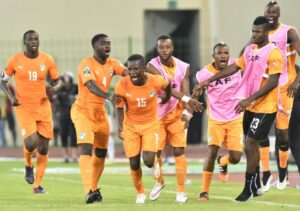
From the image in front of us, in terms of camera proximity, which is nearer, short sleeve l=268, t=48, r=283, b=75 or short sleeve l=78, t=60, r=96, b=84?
short sleeve l=268, t=48, r=283, b=75

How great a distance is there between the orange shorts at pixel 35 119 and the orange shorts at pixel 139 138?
9.78 feet

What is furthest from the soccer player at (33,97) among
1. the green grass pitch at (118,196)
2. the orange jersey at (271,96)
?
the orange jersey at (271,96)

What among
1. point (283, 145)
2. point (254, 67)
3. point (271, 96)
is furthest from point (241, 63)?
point (283, 145)

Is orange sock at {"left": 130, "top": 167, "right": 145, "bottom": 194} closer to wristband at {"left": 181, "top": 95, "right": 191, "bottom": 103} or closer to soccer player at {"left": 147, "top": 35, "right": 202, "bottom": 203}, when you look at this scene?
soccer player at {"left": 147, "top": 35, "right": 202, "bottom": 203}

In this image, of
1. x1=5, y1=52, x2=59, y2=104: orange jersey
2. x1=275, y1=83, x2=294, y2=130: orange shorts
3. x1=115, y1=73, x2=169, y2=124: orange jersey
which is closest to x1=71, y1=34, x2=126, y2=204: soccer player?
x1=115, y1=73, x2=169, y2=124: orange jersey

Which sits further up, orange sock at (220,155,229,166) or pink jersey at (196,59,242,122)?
pink jersey at (196,59,242,122)

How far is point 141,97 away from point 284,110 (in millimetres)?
3111

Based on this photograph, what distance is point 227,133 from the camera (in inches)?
629

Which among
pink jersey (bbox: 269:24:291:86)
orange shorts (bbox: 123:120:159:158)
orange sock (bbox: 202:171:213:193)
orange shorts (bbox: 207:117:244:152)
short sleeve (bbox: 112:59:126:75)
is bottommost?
orange sock (bbox: 202:171:213:193)

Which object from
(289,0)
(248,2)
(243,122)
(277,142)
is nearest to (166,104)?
(243,122)

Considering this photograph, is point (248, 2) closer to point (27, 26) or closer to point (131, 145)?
point (27, 26)

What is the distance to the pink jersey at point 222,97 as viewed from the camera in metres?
15.9

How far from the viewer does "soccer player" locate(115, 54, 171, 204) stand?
14227mm

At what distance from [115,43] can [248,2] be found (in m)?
4.68
